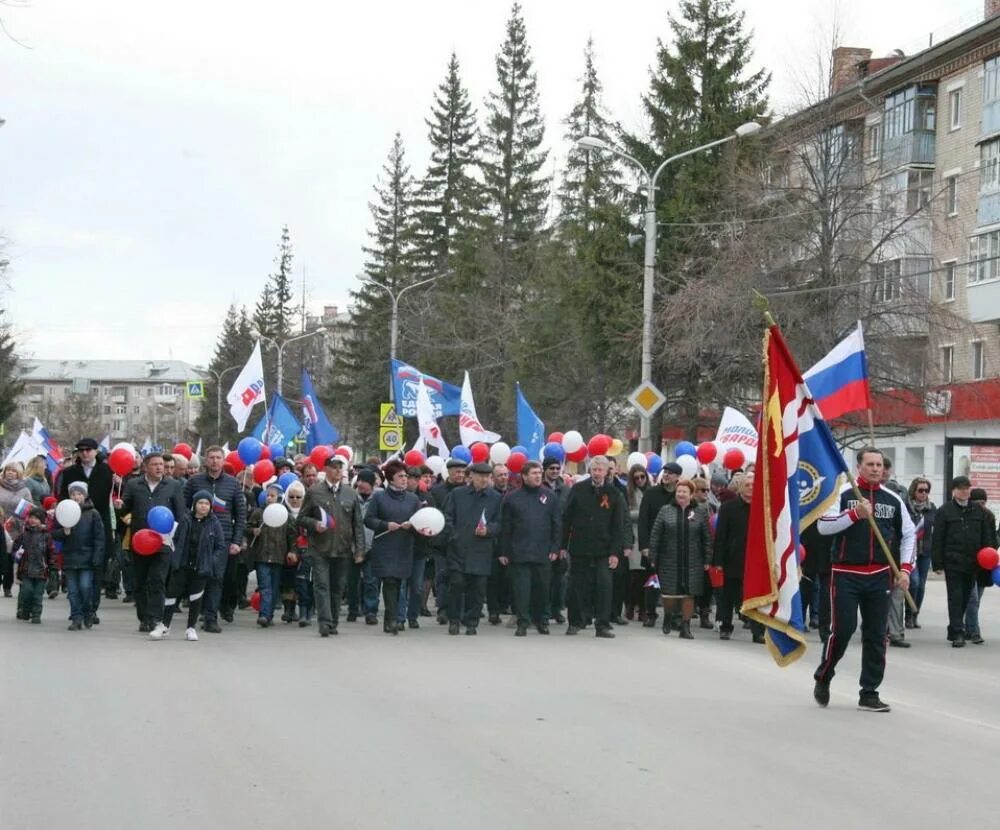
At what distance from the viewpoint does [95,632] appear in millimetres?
16000

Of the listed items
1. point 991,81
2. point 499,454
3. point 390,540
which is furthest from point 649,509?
point 991,81

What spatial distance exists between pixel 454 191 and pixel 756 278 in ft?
122

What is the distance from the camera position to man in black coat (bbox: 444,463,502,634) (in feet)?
55.2

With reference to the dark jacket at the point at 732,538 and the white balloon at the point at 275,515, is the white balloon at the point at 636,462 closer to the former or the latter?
the dark jacket at the point at 732,538

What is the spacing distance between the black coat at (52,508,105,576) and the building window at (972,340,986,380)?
37615 millimetres

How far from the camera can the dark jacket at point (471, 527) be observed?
16906 millimetres

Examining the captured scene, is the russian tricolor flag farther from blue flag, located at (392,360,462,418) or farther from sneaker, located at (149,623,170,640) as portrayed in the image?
blue flag, located at (392,360,462,418)

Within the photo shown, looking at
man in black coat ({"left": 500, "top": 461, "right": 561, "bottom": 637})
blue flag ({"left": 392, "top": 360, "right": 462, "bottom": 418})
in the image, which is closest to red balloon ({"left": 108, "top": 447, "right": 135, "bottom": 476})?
man in black coat ({"left": 500, "top": 461, "right": 561, "bottom": 637})

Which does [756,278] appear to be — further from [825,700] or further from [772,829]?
[772,829]

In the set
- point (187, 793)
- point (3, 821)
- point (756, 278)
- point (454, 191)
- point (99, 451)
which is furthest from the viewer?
point (454, 191)

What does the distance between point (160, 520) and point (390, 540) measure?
2.56m

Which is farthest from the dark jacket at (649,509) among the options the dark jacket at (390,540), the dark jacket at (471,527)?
the dark jacket at (390,540)

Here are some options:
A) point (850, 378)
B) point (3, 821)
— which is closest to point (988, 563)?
point (850, 378)

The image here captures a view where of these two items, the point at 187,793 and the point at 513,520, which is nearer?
the point at 187,793
